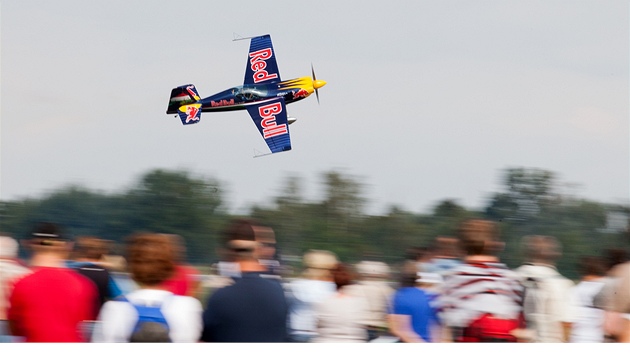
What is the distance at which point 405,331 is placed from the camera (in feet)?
16.4

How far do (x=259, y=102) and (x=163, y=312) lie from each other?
17.2 m

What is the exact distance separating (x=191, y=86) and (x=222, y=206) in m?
7.49

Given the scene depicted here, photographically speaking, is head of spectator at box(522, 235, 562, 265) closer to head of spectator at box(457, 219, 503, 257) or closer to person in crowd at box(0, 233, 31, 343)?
head of spectator at box(457, 219, 503, 257)

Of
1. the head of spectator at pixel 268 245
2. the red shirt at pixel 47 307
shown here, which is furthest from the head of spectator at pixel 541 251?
the red shirt at pixel 47 307

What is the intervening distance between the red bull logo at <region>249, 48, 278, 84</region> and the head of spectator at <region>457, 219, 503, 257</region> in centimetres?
1726

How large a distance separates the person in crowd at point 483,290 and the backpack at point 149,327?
156 cm

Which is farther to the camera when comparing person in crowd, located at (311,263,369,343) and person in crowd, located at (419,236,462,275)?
person in crowd, located at (419,236,462,275)

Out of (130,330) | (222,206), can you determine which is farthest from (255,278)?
(222,206)

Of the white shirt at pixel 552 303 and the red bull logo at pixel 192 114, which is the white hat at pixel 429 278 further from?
the red bull logo at pixel 192 114

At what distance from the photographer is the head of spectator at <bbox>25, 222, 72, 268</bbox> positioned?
3.86m

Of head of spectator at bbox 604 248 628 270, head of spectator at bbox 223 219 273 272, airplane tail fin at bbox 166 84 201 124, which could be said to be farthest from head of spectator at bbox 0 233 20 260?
airplane tail fin at bbox 166 84 201 124

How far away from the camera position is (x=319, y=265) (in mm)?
5820

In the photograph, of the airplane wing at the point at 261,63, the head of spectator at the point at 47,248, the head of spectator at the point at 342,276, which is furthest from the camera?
the airplane wing at the point at 261,63

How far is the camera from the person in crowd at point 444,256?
604 centimetres
